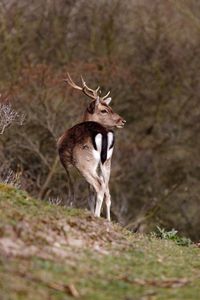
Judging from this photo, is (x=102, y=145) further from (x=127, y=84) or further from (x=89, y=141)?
(x=127, y=84)

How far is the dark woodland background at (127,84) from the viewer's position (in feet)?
88.4

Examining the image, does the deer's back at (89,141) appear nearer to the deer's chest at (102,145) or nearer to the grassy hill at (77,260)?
the deer's chest at (102,145)

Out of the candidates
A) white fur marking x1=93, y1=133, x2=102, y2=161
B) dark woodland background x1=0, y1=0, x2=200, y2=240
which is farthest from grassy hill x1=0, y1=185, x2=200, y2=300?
dark woodland background x1=0, y1=0, x2=200, y2=240

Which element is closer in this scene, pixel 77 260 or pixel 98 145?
pixel 77 260

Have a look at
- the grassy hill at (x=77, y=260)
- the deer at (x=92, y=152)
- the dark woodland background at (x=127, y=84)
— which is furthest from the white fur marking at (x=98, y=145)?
the dark woodland background at (x=127, y=84)

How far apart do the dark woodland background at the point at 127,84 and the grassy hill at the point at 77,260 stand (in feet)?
51.7

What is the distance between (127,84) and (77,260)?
22.3 metres

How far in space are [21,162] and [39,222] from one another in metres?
17.0

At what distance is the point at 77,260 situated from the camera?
8281 millimetres

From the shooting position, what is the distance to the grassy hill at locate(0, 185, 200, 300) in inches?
282

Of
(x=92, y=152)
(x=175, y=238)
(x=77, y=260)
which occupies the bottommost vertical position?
(x=77, y=260)

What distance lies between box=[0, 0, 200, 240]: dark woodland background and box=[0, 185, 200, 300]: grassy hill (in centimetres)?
1575

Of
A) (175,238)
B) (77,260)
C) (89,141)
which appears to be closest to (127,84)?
(175,238)

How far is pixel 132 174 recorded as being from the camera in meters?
30.0
